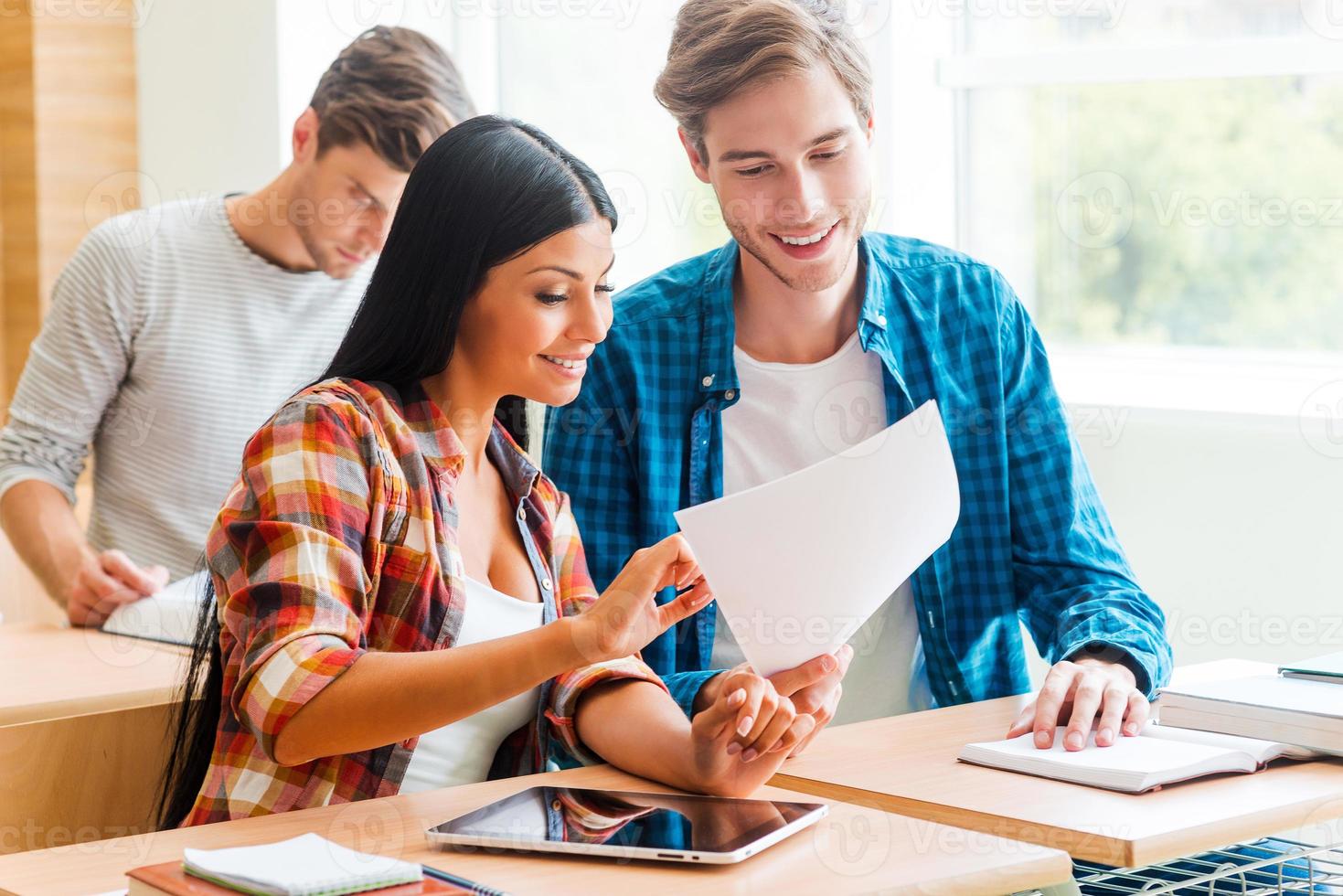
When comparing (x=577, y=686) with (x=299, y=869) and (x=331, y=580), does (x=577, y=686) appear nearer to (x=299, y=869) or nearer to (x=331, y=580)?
(x=331, y=580)

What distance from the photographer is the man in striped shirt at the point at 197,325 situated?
2541 millimetres

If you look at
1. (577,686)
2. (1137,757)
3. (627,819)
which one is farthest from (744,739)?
(1137,757)

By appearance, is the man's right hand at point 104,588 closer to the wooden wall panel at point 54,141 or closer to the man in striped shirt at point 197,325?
the man in striped shirt at point 197,325

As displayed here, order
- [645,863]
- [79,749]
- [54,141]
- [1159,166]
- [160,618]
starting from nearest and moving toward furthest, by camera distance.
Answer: [645,863] → [79,749] → [160,618] → [1159,166] → [54,141]

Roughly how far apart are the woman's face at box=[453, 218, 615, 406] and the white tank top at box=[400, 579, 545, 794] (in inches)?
9.0

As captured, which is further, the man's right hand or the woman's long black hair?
the man's right hand

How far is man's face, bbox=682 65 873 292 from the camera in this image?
6.41 ft

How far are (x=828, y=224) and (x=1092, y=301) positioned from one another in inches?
48.4

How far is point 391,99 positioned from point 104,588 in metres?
0.89

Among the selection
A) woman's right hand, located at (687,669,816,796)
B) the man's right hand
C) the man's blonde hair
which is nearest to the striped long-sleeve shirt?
the man's right hand

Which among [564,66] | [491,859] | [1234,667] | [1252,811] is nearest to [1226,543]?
[1234,667]

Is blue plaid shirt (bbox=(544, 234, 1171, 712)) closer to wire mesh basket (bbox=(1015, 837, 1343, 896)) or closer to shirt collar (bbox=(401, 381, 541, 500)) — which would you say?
wire mesh basket (bbox=(1015, 837, 1343, 896))

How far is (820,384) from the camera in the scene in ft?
6.91

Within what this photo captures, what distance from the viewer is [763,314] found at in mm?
2145
